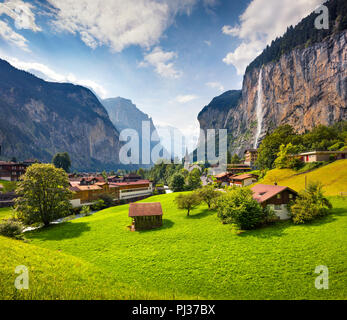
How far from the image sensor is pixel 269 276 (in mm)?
14477

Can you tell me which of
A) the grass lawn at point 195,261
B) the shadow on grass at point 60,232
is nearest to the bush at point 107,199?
the shadow on grass at point 60,232

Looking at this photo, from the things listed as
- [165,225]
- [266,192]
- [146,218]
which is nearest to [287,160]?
[266,192]

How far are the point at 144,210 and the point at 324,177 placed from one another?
4322 cm

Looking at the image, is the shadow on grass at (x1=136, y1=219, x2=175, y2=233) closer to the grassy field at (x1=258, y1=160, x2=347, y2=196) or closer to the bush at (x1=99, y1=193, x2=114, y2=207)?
the grassy field at (x1=258, y1=160, x2=347, y2=196)

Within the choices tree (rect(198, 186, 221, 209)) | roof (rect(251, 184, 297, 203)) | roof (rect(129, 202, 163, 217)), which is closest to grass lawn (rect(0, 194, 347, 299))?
roof (rect(129, 202, 163, 217))

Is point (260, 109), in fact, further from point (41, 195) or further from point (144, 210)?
point (41, 195)

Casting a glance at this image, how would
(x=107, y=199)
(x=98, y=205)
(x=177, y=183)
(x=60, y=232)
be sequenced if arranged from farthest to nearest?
(x=177, y=183) < (x=107, y=199) < (x=98, y=205) < (x=60, y=232)

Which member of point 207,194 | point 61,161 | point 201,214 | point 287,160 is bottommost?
point 201,214

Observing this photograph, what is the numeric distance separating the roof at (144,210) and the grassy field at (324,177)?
30.8 m

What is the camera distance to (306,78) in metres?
119

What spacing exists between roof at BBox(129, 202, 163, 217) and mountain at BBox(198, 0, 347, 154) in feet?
411

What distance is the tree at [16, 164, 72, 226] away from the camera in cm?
3178

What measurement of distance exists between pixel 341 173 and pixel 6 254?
193 ft

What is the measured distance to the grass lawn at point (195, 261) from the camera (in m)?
12.3
